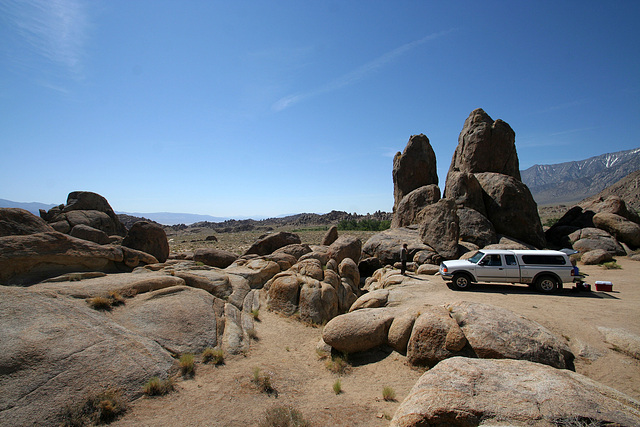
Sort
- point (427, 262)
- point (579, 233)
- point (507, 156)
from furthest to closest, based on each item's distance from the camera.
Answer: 1. point (507, 156)
2. point (579, 233)
3. point (427, 262)

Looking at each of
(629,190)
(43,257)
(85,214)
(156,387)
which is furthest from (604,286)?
(629,190)

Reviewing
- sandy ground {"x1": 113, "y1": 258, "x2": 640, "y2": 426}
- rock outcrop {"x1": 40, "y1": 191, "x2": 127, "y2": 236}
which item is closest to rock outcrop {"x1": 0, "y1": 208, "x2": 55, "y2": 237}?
sandy ground {"x1": 113, "y1": 258, "x2": 640, "y2": 426}

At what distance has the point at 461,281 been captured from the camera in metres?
14.3

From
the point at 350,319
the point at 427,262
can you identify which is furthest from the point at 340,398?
the point at 427,262

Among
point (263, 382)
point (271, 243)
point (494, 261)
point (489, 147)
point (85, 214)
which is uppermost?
point (489, 147)

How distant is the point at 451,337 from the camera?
333 inches

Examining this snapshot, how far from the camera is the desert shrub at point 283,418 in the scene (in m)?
6.23

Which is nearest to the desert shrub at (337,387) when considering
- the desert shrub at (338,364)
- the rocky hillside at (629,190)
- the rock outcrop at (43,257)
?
the desert shrub at (338,364)

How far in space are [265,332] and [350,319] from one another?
12.2 ft

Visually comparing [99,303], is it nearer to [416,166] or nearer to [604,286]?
[604,286]

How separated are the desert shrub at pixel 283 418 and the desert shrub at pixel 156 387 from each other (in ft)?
8.66

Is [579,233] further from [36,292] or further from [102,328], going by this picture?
[36,292]

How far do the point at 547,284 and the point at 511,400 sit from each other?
433 inches

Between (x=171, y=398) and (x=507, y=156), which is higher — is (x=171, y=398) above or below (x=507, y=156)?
below
